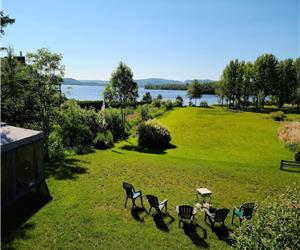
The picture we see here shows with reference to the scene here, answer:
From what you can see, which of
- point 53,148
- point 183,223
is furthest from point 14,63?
point 183,223

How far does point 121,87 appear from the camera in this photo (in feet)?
103

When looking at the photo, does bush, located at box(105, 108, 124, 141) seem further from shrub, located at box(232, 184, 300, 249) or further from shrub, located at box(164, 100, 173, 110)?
shrub, located at box(164, 100, 173, 110)

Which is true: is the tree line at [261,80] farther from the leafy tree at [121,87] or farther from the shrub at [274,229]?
the shrub at [274,229]

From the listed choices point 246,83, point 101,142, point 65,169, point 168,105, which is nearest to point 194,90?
point 246,83

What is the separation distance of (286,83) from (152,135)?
55196mm

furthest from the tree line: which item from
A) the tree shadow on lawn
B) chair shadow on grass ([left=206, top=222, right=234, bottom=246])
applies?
chair shadow on grass ([left=206, top=222, right=234, bottom=246])

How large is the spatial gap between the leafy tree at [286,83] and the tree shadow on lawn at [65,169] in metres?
64.2

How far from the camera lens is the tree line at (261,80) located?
67.8m

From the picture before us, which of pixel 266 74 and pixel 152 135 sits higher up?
pixel 266 74

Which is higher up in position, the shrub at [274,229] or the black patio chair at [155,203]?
the shrub at [274,229]

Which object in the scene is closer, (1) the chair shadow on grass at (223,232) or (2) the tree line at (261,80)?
(1) the chair shadow on grass at (223,232)

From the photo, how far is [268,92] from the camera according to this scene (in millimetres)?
69500

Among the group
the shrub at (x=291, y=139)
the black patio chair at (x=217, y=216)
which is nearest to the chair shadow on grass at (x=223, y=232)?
the black patio chair at (x=217, y=216)

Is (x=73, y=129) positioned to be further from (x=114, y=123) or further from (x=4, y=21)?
(x=4, y=21)
